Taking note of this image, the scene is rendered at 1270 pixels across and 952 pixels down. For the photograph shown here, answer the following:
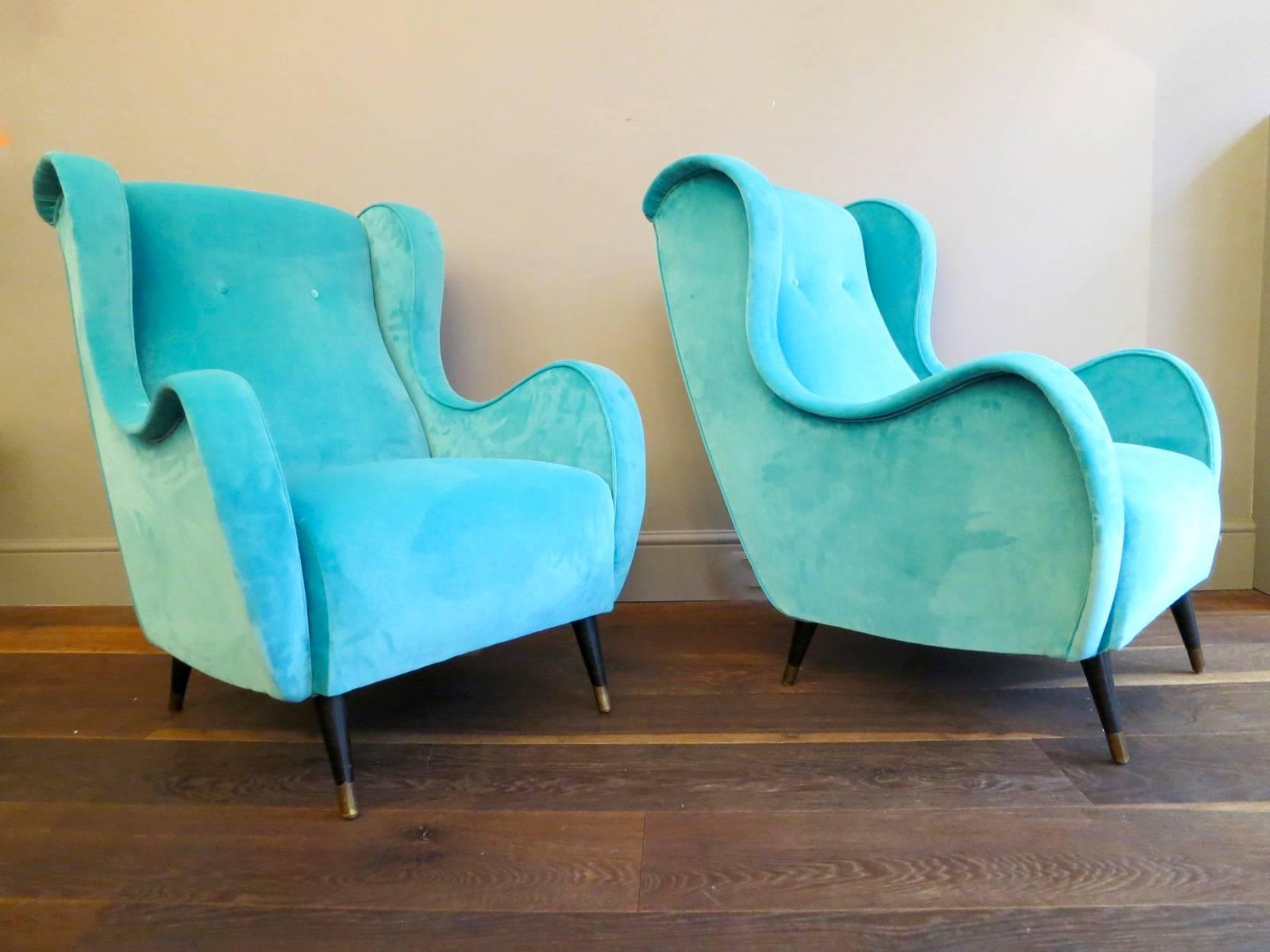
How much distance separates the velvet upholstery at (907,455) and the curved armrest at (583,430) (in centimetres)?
16

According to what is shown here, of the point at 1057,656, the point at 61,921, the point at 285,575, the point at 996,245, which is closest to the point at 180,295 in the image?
the point at 285,575

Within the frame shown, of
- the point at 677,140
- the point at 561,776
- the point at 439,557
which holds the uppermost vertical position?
the point at 677,140

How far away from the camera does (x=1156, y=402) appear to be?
1.39 m

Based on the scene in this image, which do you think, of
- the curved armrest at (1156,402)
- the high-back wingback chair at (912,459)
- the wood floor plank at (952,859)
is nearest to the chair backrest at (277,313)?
the high-back wingback chair at (912,459)

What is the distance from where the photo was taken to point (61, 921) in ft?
2.66

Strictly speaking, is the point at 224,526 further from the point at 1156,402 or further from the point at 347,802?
the point at 1156,402

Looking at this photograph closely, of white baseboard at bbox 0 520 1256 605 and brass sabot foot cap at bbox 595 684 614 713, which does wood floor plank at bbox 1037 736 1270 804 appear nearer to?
brass sabot foot cap at bbox 595 684 614 713

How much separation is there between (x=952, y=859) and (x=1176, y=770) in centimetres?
41

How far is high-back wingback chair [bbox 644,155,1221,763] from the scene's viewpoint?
95 centimetres

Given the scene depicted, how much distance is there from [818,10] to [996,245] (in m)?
0.70

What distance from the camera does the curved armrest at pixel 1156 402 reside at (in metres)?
1.33

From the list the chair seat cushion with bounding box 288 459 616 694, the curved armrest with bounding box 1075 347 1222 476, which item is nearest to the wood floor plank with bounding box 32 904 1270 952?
the chair seat cushion with bounding box 288 459 616 694

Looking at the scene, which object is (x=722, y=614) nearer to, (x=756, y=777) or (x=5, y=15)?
(x=756, y=777)

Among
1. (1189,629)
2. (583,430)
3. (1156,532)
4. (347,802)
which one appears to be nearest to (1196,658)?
(1189,629)
